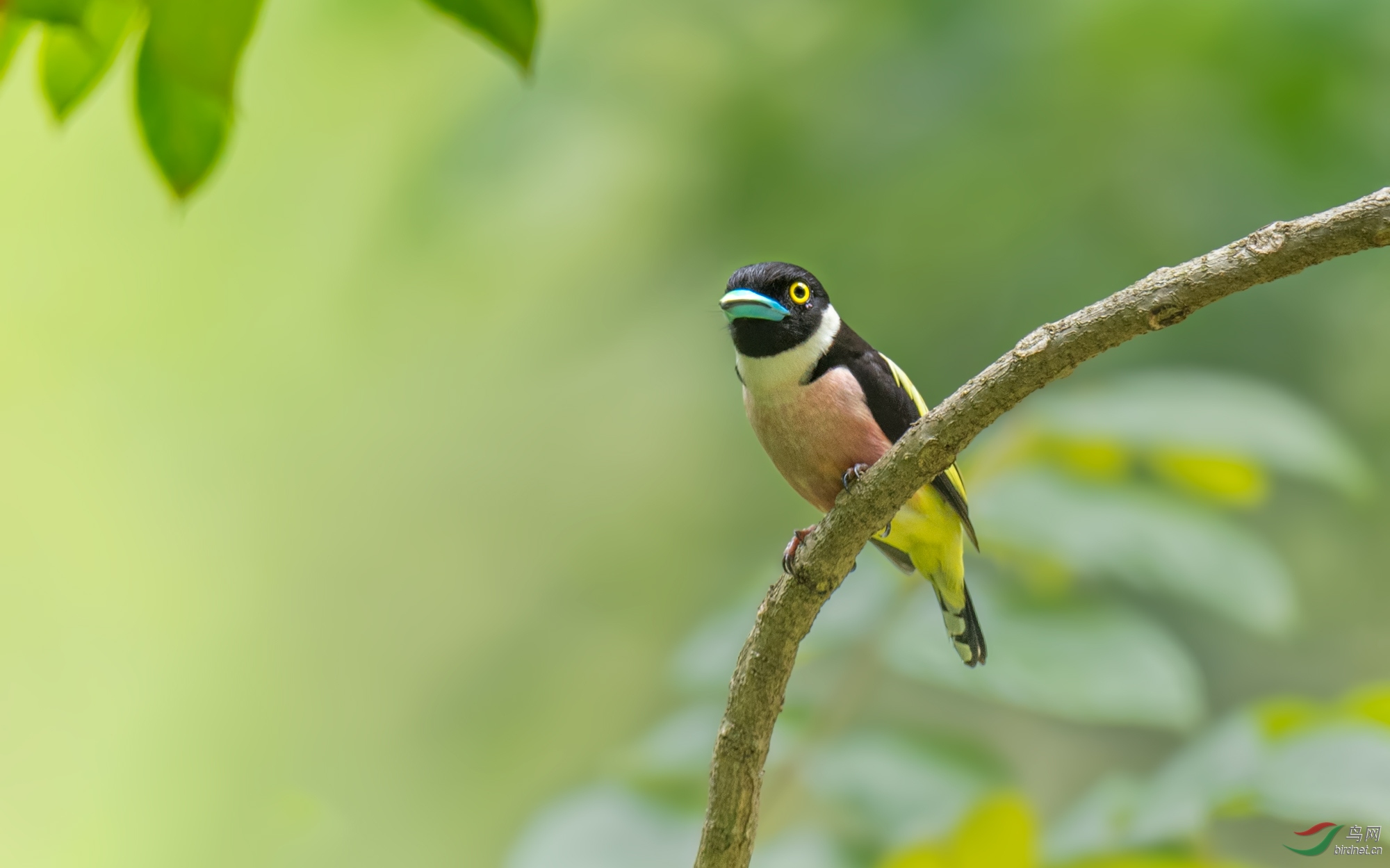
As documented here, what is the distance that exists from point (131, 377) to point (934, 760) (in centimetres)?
431

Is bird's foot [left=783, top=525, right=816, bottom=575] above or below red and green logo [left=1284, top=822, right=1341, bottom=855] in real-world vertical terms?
above

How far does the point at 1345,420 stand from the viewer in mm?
3982

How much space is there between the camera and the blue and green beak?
1.76 meters

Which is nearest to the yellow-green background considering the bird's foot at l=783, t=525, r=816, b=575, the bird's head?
the bird's head

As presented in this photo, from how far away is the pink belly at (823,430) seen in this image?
5.95 ft

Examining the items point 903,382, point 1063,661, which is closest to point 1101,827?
point 1063,661

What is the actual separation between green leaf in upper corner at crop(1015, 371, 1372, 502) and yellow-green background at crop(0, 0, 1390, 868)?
4.35 ft

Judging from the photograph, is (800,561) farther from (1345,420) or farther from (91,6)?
(1345,420)

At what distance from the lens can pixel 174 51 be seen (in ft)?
3.09

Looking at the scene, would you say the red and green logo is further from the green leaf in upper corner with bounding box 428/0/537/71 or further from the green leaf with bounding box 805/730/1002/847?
the green leaf in upper corner with bounding box 428/0/537/71

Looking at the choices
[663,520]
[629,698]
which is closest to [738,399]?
[663,520]

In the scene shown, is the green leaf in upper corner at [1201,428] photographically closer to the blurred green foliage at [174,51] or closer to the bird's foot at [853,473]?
the bird's foot at [853,473]

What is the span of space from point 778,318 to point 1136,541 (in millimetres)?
1180

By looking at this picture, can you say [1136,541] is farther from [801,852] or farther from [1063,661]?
[801,852]
